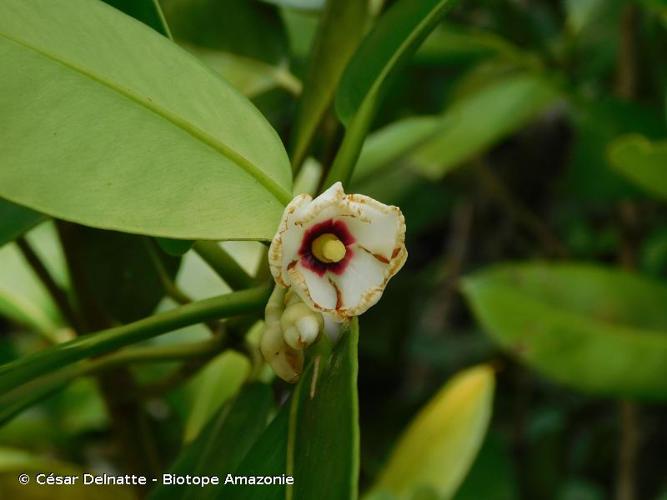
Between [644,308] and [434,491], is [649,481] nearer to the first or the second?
[644,308]

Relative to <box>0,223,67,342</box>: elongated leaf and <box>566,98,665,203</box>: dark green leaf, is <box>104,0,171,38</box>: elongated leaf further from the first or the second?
<box>566,98,665,203</box>: dark green leaf

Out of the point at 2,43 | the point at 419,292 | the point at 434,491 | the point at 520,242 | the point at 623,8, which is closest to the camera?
the point at 2,43

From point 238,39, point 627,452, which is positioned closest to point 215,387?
point 238,39

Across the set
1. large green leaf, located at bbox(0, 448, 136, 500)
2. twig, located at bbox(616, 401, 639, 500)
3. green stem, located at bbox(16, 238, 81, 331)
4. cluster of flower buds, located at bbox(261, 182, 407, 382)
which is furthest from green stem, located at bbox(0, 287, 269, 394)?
twig, located at bbox(616, 401, 639, 500)

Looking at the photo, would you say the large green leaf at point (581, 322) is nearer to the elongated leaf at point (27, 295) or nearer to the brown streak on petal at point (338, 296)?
the elongated leaf at point (27, 295)

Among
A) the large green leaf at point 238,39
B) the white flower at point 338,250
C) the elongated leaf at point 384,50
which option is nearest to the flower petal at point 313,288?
the white flower at point 338,250

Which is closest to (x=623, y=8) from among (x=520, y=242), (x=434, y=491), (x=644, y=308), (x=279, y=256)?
(x=644, y=308)
